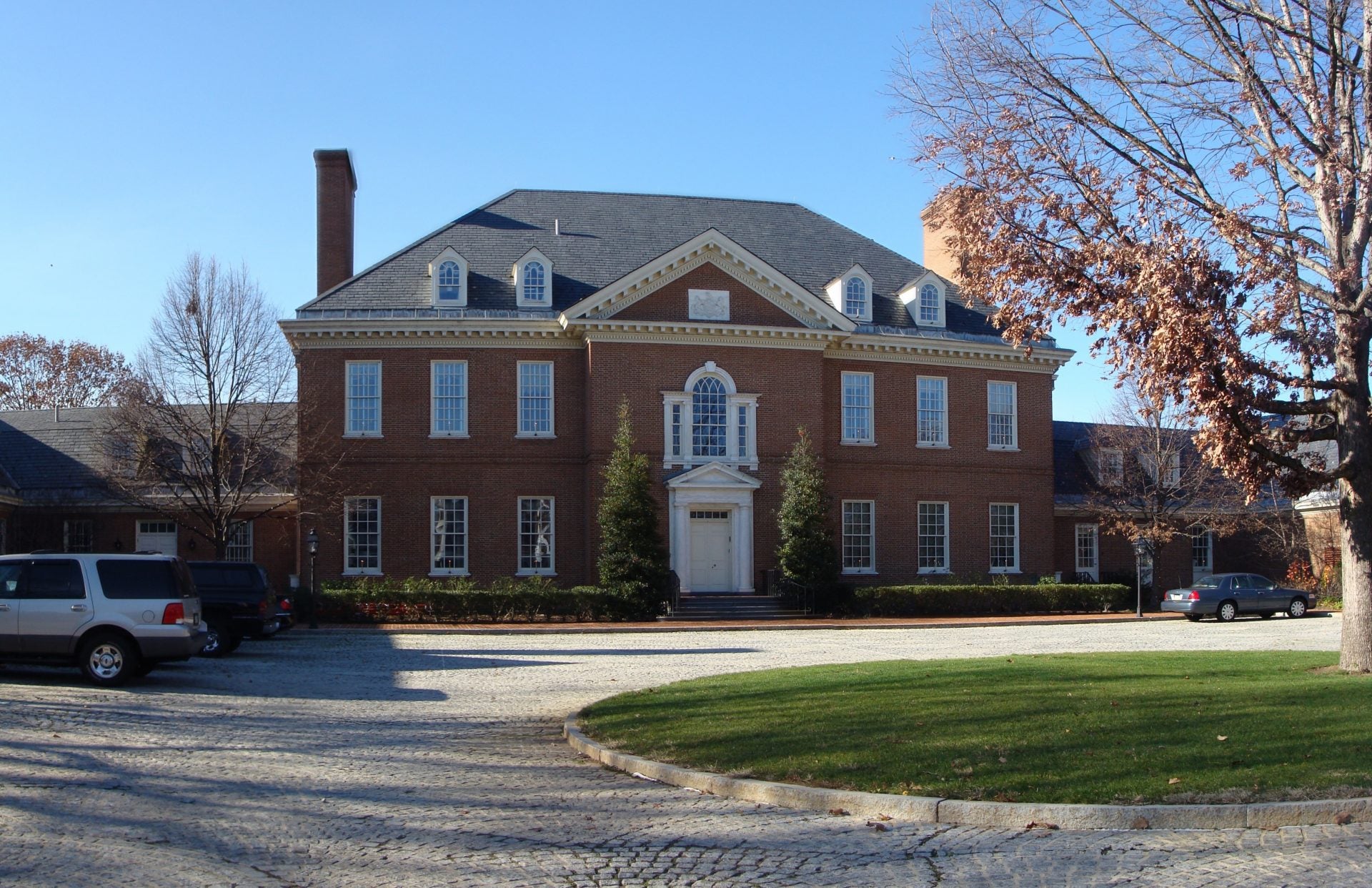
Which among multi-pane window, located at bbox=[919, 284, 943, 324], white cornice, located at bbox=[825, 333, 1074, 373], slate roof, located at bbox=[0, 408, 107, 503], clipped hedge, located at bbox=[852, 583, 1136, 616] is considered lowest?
clipped hedge, located at bbox=[852, 583, 1136, 616]

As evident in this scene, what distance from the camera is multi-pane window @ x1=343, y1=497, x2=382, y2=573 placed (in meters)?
35.5

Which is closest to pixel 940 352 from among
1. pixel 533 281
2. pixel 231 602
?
pixel 533 281

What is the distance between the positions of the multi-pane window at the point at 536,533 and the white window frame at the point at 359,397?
4.67 metres

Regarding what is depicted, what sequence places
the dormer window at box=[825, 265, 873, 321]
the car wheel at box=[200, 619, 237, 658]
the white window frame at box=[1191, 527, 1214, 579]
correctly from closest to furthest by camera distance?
1. the car wheel at box=[200, 619, 237, 658]
2. the dormer window at box=[825, 265, 873, 321]
3. the white window frame at box=[1191, 527, 1214, 579]

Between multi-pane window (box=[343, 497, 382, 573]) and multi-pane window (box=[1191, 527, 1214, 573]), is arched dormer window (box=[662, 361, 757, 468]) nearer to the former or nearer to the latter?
multi-pane window (box=[343, 497, 382, 573])

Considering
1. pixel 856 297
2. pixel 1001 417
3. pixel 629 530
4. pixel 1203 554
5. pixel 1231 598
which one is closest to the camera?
pixel 629 530

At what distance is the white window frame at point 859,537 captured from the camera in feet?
125

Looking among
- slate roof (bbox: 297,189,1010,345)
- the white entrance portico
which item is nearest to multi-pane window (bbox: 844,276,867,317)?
slate roof (bbox: 297,189,1010,345)

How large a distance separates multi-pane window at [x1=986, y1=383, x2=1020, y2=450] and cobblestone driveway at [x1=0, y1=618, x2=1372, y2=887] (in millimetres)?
26186

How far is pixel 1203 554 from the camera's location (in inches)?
1784

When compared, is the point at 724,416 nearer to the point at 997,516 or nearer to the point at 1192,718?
the point at 997,516

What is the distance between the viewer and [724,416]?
36000 millimetres

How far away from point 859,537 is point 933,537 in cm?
255

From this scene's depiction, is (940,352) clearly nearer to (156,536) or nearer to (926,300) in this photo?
(926,300)
